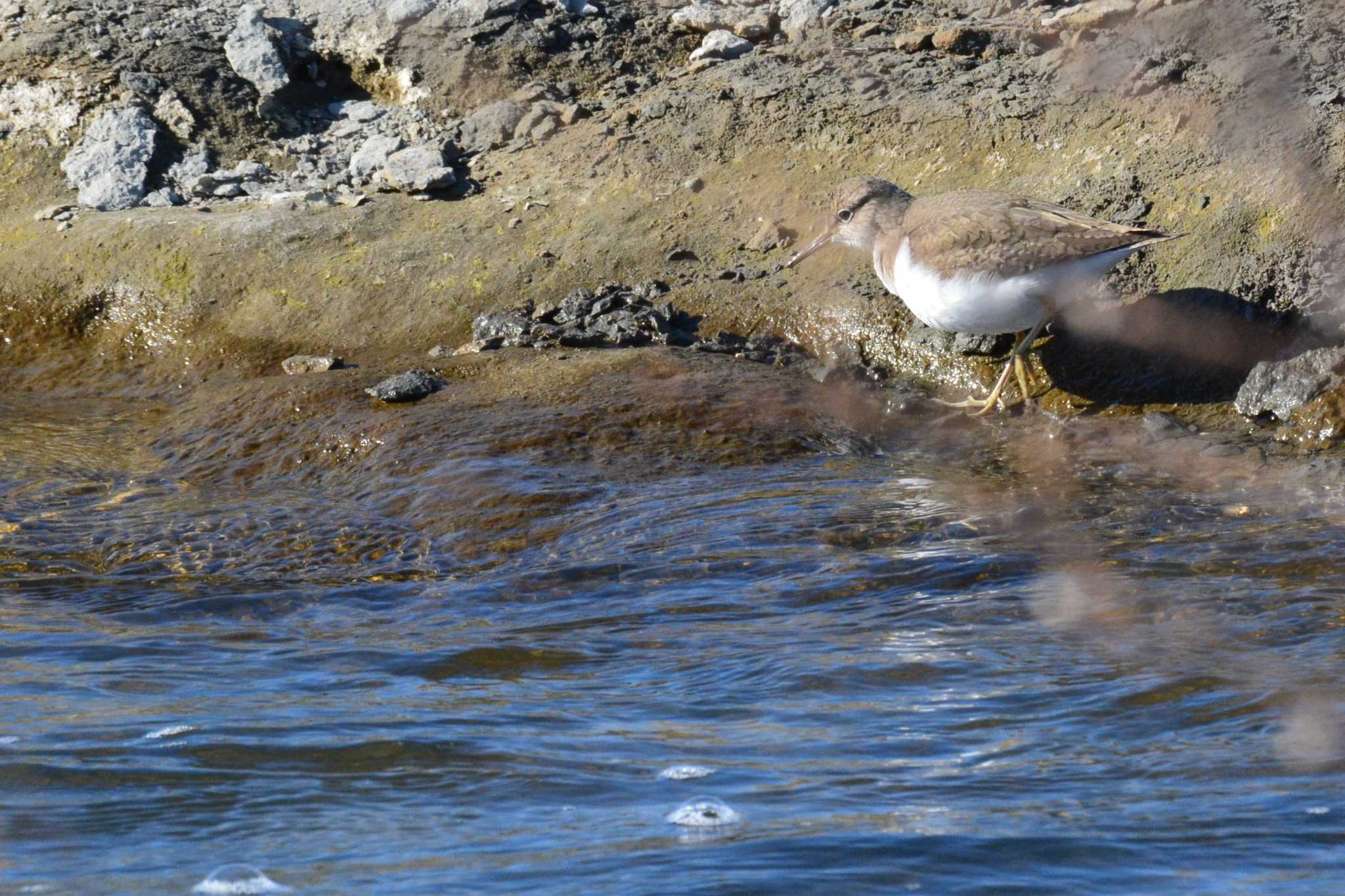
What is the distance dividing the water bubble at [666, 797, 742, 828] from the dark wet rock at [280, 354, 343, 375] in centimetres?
498

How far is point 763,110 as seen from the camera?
358 inches

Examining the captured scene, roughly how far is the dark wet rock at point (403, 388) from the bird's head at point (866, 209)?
7.13 ft

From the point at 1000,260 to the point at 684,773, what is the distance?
366cm

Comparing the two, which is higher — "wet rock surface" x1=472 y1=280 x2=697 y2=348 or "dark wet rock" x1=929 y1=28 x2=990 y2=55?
"dark wet rock" x1=929 y1=28 x2=990 y2=55

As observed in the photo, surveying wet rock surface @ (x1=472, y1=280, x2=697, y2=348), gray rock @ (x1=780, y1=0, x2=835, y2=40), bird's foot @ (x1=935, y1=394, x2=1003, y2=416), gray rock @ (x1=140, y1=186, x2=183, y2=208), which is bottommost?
bird's foot @ (x1=935, y1=394, x2=1003, y2=416)

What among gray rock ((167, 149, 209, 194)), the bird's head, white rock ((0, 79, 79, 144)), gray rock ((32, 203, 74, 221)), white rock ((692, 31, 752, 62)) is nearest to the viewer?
the bird's head

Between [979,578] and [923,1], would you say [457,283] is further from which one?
[979,578]

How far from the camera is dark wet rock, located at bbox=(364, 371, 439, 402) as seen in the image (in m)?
7.41

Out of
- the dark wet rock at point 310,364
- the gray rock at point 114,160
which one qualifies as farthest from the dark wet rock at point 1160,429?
the gray rock at point 114,160

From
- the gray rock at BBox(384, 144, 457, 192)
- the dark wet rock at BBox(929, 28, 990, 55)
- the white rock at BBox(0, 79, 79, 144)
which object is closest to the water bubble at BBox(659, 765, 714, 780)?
the gray rock at BBox(384, 144, 457, 192)

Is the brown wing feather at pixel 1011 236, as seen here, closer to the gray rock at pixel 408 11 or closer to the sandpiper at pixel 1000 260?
the sandpiper at pixel 1000 260

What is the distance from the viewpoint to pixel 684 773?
3.87 m

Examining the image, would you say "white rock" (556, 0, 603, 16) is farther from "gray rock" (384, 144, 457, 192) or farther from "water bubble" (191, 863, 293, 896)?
"water bubble" (191, 863, 293, 896)

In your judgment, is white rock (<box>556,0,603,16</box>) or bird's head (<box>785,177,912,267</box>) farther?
white rock (<box>556,0,603,16</box>)
